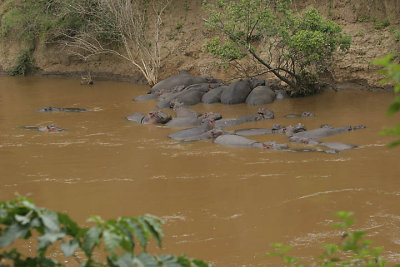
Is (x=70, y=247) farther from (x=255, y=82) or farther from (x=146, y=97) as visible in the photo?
(x=146, y=97)

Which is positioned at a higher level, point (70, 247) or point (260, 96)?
point (70, 247)

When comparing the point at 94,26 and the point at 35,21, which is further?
the point at 35,21

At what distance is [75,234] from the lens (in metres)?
2.32

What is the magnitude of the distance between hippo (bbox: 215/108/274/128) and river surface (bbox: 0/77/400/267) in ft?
0.82

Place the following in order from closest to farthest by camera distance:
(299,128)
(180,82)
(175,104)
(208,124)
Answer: (299,128)
(208,124)
(175,104)
(180,82)

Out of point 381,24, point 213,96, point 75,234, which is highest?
point 381,24

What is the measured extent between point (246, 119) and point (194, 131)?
1616 mm

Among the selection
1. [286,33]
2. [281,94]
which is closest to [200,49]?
[281,94]

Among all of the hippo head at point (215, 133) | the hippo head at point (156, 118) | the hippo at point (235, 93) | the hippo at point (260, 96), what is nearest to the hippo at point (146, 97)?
the hippo at point (235, 93)

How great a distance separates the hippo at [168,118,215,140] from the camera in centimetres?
1120

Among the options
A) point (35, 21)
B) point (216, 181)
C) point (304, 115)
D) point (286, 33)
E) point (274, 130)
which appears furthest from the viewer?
point (35, 21)

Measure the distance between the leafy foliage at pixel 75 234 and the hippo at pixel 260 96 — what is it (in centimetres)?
1220

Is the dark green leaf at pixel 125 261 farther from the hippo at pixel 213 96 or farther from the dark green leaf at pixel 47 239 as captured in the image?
the hippo at pixel 213 96

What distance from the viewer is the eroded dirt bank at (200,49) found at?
15430 millimetres
